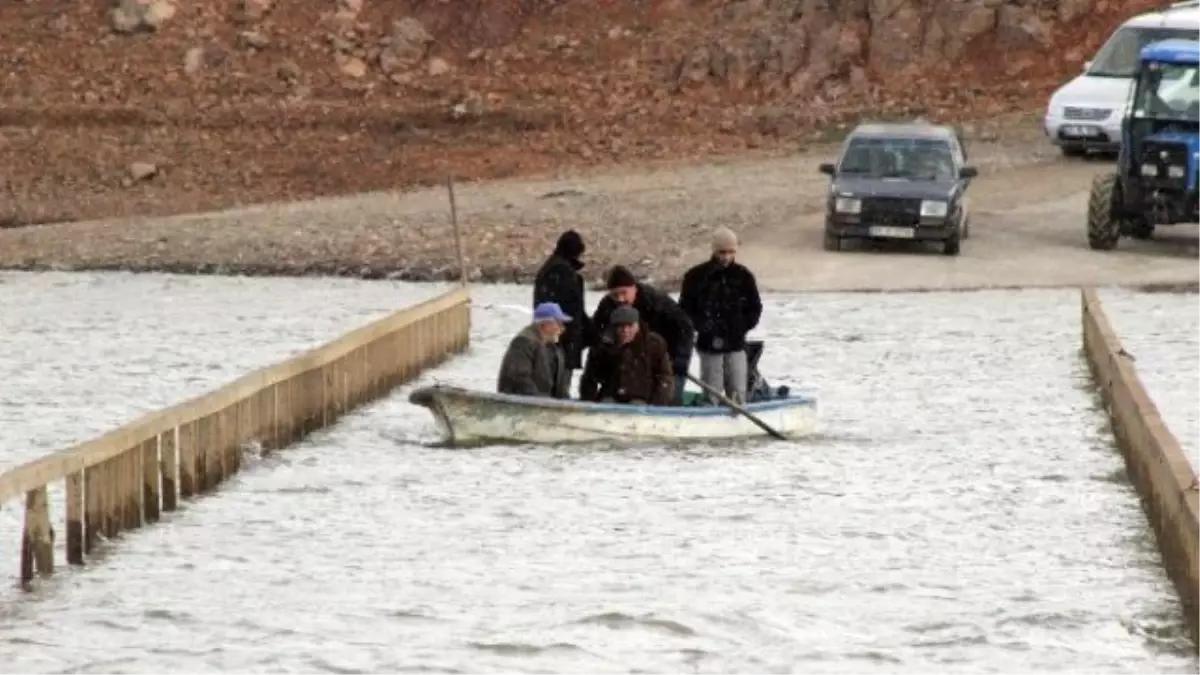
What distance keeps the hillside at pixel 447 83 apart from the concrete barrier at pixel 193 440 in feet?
65.0

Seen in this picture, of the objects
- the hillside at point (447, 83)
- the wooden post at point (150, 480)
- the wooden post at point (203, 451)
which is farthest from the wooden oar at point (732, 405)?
the hillside at point (447, 83)

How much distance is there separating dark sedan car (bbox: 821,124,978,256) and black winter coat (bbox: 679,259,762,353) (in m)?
14.8

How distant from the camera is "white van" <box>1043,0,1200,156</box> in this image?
42.9 metres

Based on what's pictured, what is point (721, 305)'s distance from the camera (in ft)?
73.9

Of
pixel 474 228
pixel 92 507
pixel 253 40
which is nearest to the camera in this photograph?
pixel 92 507

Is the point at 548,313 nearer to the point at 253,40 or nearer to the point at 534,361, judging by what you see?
the point at 534,361

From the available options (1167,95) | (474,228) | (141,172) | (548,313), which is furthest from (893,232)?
(548,313)

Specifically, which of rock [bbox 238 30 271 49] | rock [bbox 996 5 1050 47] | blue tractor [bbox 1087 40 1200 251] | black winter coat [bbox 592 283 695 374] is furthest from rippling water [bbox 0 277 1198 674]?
rock [bbox 238 30 271 49]

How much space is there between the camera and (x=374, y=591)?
1694 cm

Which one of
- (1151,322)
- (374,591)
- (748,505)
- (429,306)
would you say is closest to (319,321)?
(429,306)

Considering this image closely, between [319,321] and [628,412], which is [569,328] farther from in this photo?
[319,321]

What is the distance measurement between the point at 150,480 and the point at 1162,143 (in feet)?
65.3

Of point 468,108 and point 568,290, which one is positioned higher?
point 468,108

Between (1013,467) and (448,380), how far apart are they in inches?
307
